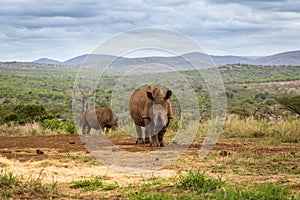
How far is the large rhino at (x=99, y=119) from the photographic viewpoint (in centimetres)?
2477

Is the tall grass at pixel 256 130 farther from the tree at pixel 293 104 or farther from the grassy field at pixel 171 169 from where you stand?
the tree at pixel 293 104

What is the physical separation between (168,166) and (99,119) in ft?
47.6

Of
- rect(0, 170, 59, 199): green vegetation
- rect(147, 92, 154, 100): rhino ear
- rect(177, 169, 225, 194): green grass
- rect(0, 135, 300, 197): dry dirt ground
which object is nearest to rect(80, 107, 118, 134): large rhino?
rect(0, 135, 300, 197): dry dirt ground

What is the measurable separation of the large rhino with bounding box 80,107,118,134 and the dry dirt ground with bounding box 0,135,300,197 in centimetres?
923

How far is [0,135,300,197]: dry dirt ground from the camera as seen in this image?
8.97m

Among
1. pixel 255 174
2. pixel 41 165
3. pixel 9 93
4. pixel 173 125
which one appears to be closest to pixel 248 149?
pixel 255 174

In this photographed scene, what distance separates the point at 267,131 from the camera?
16.6 m

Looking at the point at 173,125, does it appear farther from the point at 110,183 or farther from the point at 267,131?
the point at 110,183

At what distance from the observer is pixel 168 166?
35.3 feet

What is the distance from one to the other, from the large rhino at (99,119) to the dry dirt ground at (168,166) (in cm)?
923

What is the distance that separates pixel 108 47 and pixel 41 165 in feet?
13.6

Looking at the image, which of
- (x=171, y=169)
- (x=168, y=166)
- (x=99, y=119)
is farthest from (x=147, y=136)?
(x=99, y=119)

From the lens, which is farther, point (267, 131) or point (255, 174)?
point (267, 131)

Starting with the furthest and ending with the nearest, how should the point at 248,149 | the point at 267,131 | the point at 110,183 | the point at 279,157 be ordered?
the point at 267,131
the point at 248,149
the point at 279,157
the point at 110,183
